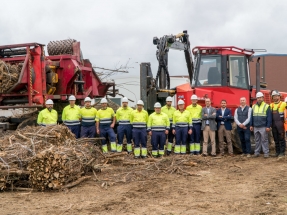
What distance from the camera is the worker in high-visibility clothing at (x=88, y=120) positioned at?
11703mm

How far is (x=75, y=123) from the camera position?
1170 centimetres

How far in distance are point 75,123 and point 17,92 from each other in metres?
1.84

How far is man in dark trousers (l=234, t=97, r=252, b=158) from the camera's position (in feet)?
37.0

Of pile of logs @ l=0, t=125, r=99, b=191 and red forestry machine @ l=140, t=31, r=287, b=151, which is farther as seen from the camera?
red forestry machine @ l=140, t=31, r=287, b=151

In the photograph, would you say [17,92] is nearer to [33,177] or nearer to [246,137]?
[33,177]

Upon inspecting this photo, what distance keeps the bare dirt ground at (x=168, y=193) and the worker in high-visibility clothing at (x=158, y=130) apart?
4.50ft

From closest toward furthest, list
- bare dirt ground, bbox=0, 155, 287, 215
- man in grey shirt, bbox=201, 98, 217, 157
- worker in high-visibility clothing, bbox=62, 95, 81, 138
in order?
bare dirt ground, bbox=0, 155, 287, 215
man in grey shirt, bbox=201, 98, 217, 157
worker in high-visibility clothing, bbox=62, 95, 81, 138

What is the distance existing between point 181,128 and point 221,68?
196 centimetres

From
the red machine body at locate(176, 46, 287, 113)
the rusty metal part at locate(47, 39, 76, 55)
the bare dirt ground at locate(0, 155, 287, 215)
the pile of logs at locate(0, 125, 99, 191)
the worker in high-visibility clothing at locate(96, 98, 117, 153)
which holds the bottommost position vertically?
the bare dirt ground at locate(0, 155, 287, 215)

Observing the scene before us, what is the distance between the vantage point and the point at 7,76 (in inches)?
398

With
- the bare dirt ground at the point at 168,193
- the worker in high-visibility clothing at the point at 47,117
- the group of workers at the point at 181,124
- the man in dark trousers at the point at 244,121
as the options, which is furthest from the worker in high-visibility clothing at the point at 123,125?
the man in dark trousers at the point at 244,121

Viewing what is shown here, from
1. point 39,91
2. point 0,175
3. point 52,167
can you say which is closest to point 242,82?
point 39,91

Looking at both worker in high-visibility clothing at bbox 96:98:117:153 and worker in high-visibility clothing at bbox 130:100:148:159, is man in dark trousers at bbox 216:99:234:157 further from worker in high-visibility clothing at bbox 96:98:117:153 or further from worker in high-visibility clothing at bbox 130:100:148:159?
worker in high-visibility clothing at bbox 96:98:117:153

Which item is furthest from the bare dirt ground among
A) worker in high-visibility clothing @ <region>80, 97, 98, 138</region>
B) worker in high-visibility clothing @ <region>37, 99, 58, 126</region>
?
worker in high-visibility clothing @ <region>37, 99, 58, 126</region>
